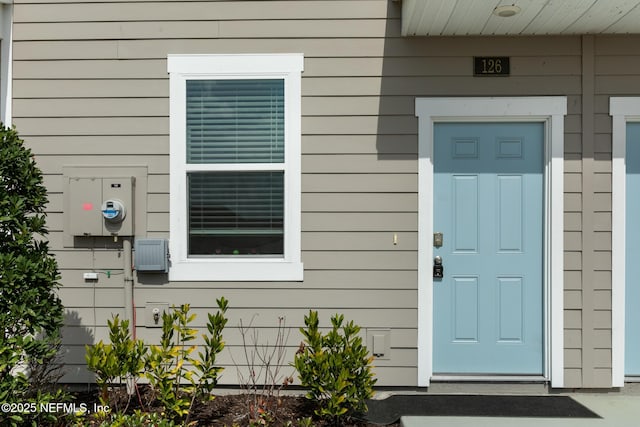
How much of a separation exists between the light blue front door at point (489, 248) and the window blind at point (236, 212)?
1.24 metres

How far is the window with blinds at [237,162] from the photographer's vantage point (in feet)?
12.7

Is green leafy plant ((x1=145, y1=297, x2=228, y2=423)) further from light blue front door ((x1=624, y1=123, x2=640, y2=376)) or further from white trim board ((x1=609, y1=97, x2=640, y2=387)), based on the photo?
light blue front door ((x1=624, y1=123, x2=640, y2=376))

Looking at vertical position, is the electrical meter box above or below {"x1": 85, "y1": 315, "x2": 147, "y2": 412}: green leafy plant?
above

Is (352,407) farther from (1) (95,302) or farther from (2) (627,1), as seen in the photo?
(2) (627,1)

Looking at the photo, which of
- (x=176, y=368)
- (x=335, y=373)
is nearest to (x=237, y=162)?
(x=176, y=368)

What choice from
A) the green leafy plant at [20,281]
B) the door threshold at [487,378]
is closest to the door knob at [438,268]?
the door threshold at [487,378]

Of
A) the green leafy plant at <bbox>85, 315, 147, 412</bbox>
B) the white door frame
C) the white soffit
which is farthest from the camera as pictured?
the white door frame

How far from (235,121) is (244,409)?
6.88ft

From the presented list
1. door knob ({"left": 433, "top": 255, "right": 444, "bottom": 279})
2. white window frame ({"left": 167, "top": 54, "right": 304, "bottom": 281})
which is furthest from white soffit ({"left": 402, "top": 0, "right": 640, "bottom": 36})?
door knob ({"left": 433, "top": 255, "right": 444, "bottom": 279})

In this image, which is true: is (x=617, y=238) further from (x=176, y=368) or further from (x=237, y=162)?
(x=176, y=368)

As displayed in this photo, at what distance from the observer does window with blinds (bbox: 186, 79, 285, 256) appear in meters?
3.87

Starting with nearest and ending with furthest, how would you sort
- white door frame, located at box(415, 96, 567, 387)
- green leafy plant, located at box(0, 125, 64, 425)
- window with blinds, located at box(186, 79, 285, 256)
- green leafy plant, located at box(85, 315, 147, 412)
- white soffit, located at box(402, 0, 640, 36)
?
green leafy plant, located at box(0, 125, 64, 425)
green leafy plant, located at box(85, 315, 147, 412)
white soffit, located at box(402, 0, 640, 36)
white door frame, located at box(415, 96, 567, 387)
window with blinds, located at box(186, 79, 285, 256)

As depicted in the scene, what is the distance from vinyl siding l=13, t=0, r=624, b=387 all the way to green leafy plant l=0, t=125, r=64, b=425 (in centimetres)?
72

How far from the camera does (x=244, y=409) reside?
354 cm
